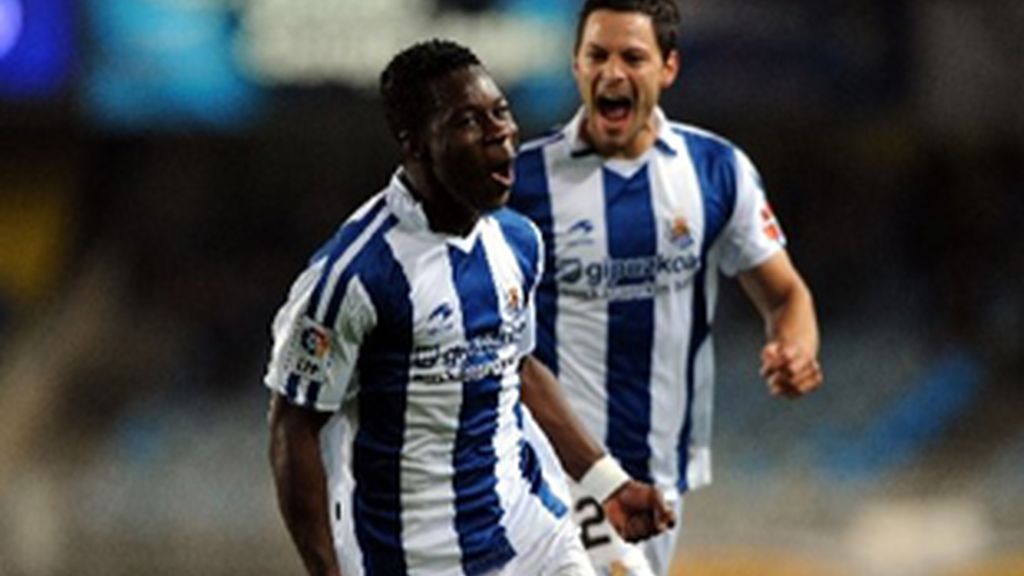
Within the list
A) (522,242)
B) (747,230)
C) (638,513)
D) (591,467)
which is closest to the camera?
(522,242)

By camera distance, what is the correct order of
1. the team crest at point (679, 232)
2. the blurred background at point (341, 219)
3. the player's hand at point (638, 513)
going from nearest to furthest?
the player's hand at point (638, 513) < the team crest at point (679, 232) < the blurred background at point (341, 219)

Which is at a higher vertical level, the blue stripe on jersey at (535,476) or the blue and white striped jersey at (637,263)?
the blue and white striped jersey at (637,263)

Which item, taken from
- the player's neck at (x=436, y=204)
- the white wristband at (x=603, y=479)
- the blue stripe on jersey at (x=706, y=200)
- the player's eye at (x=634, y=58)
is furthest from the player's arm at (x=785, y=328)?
the player's neck at (x=436, y=204)

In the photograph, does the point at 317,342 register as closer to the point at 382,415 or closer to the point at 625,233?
the point at 382,415

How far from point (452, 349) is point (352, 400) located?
0.22m

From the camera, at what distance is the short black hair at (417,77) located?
15.5 ft

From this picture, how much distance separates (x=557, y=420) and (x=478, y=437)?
0.40m

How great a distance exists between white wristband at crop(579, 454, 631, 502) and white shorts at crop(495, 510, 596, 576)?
0.75 feet

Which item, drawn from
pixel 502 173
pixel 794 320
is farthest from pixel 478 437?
pixel 794 320

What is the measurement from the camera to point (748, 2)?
11.7 m

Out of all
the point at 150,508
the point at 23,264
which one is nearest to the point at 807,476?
the point at 150,508

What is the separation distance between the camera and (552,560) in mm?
4980

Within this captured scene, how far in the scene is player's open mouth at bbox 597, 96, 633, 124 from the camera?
238 inches

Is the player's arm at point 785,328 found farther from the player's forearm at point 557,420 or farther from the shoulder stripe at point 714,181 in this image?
the player's forearm at point 557,420
